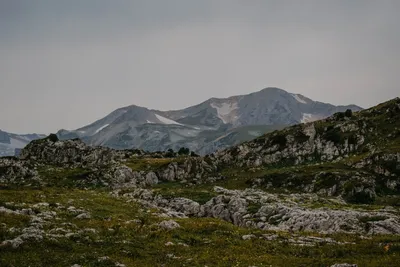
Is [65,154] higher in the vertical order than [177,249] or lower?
higher

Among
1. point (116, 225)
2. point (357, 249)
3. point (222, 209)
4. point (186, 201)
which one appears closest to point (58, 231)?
point (116, 225)

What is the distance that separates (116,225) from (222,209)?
30114 mm

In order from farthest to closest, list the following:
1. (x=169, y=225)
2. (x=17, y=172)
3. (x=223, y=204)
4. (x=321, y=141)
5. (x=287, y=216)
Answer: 1. (x=321, y=141)
2. (x=17, y=172)
3. (x=223, y=204)
4. (x=287, y=216)
5. (x=169, y=225)

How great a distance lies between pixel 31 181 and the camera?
11175 centimetres

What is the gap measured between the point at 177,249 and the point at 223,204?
37338 mm

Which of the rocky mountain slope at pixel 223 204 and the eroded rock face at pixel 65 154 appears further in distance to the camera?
the eroded rock face at pixel 65 154

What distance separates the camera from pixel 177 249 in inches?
1225

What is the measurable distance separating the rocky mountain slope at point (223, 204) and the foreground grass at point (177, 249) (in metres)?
0.10

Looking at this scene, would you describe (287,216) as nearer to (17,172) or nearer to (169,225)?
(169,225)

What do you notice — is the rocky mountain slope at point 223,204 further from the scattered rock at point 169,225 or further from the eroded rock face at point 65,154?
the eroded rock face at point 65,154

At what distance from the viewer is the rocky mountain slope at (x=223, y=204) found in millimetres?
29062

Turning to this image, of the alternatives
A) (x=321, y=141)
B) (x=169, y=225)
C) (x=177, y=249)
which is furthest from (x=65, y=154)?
(x=177, y=249)

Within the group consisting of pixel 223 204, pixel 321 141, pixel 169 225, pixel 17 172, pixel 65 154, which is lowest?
pixel 223 204

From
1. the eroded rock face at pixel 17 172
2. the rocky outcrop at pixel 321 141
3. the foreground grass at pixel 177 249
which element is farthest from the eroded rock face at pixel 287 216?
the eroded rock face at pixel 17 172
